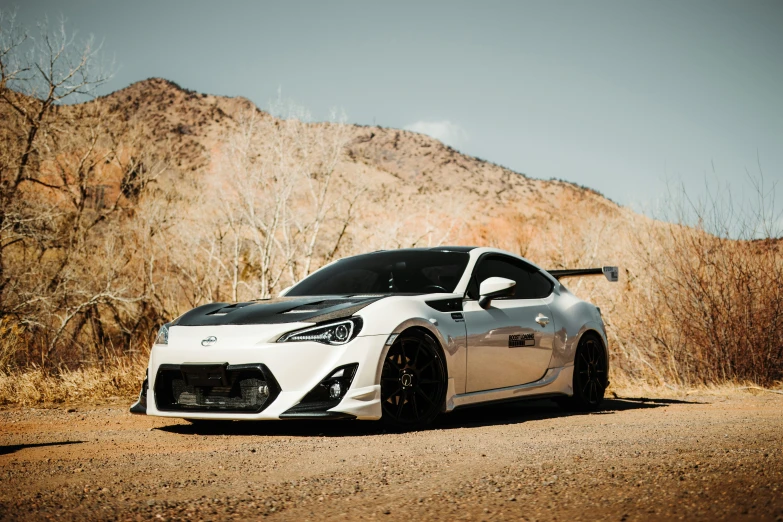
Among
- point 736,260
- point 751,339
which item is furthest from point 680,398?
point 736,260

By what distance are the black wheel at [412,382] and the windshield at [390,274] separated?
84 cm

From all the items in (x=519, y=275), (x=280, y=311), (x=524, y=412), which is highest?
(x=519, y=275)

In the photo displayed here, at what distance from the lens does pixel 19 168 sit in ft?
82.7

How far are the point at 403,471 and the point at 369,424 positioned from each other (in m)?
2.02

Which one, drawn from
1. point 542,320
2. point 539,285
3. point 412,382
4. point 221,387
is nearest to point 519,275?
point 539,285

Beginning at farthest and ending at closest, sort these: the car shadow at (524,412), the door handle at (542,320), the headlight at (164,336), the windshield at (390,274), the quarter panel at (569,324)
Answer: the quarter panel at (569,324) < the door handle at (542,320) < the windshield at (390,274) < the car shadow at (524,412) < the headlight at (164,336)

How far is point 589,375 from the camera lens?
833 cm

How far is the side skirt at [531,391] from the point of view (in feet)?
22.3

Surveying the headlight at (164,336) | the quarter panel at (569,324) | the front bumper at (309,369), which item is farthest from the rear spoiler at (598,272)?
the headlight at (164,336)

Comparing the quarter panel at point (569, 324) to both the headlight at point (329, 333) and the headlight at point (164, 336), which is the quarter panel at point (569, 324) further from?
the headlight at point (164, 336)

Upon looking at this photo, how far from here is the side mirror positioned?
274 inches

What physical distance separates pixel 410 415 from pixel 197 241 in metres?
28.6

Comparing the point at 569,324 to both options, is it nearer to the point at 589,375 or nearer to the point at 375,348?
the point at 589,375

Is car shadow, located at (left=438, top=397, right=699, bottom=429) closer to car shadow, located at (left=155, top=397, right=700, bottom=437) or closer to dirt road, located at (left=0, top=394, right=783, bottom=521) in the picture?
car shadow, located at (left=155, top=397, right=700, bottom=437)
